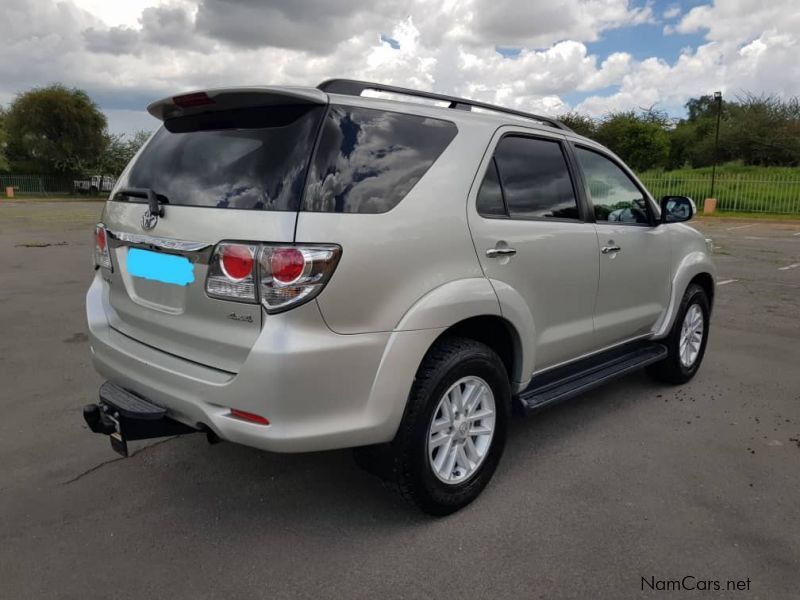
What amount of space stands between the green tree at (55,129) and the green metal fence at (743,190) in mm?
44376

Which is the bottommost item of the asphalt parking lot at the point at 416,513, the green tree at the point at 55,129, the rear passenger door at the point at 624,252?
the asphalt parking lot at the point at 416,513

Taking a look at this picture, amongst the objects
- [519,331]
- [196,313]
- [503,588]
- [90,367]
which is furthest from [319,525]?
[90,367]

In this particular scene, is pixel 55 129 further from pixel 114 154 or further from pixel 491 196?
pixel 491 196

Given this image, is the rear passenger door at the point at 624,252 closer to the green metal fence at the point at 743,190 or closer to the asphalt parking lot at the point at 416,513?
the asphalt parking lot at the point at 416,513

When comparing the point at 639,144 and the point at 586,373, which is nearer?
the point at 586,373

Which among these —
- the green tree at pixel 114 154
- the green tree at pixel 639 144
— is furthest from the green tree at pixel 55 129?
the green tree at pixel 639 144

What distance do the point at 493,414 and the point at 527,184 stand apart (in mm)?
1193

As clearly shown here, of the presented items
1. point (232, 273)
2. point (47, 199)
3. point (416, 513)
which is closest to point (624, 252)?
point (416, 513)

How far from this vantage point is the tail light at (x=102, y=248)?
302 centimetres

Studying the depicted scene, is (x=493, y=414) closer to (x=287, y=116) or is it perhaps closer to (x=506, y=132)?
(x=506, y=132)

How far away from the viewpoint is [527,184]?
3232 millimetres

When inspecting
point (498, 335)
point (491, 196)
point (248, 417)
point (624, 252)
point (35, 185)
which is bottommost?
point (248, 417)

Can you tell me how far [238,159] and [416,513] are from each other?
173 centimetres

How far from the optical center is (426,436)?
8.55 feet
